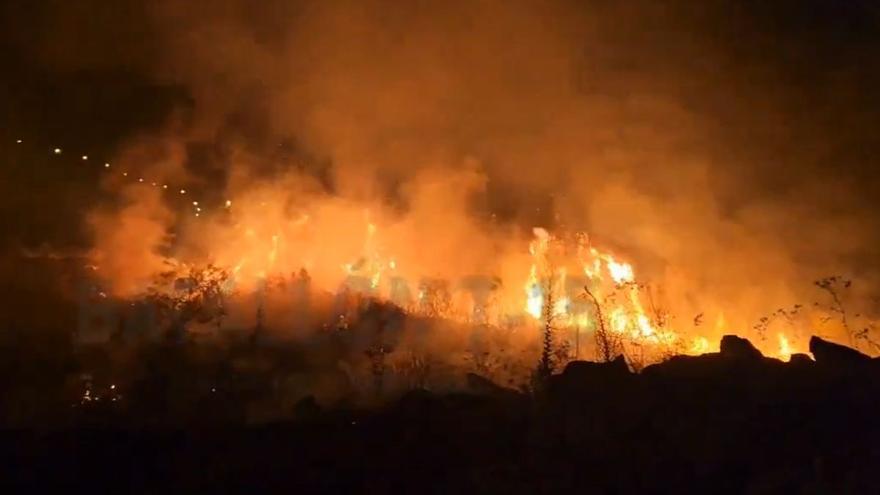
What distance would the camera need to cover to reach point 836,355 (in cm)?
2684

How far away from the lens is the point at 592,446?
79.3 ft

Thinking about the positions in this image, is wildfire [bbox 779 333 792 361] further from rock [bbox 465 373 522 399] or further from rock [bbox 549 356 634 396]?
rock [bbox 465 373 522 399]

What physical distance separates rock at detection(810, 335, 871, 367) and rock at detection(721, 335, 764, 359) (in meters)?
1.95

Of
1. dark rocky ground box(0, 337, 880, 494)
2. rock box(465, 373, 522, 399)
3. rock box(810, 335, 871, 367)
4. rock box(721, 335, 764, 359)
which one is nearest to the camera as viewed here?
dark rocky ground box(0, 337, 880, 494)

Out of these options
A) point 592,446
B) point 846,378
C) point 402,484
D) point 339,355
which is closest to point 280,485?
point 402,484

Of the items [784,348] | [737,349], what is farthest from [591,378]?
[784,348]

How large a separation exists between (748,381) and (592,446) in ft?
21.4

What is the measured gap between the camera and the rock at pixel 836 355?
86.8ft

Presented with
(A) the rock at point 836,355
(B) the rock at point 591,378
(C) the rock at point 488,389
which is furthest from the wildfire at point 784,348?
(C) the rock at point 488,389

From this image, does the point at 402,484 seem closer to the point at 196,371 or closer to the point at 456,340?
the point at 196,371

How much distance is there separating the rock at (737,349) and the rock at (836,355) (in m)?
1.95

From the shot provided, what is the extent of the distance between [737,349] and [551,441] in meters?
8.60

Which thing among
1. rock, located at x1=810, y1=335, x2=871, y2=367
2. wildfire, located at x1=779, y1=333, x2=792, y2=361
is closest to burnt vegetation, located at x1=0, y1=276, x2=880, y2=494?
rock, located at x1=810, y1=335, x2=871, y2=367

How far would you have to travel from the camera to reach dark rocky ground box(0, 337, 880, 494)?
22.8m
